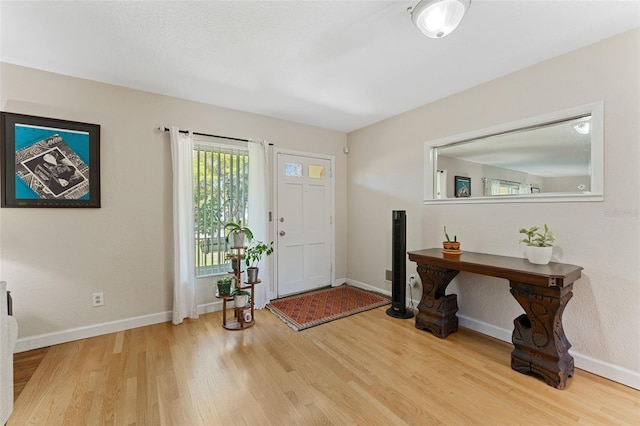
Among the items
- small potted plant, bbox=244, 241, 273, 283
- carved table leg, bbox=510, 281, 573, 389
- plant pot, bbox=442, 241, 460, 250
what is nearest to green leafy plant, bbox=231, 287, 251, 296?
small potted plant, bbox=244, 241, 273, 283

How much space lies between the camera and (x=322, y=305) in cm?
335

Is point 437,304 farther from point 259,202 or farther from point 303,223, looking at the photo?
point 259,202

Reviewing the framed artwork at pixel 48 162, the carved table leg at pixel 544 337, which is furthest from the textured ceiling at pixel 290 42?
the carved table leg at pixel 544 337

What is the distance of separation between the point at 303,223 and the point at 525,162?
265 cm

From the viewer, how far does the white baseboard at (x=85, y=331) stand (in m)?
2.30

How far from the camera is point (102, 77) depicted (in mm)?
2512

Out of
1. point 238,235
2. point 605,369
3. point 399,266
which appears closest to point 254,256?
point 238,235

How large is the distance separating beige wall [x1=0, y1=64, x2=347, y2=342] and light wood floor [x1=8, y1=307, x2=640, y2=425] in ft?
1.32

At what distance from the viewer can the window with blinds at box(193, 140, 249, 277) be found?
308 centimetres

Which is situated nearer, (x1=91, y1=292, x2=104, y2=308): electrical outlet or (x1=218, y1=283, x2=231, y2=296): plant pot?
(x1=91, y1=292, x2=104, y2=308): electrical outlet

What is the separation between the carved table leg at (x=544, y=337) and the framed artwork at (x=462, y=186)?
1085mm

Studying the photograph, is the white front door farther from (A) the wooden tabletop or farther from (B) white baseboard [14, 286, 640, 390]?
(A) the wooden tabletop

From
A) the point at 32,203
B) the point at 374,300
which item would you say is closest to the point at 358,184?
the point at 374,300

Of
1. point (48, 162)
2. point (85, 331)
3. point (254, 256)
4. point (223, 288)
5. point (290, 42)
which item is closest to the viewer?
point (290, 42)
